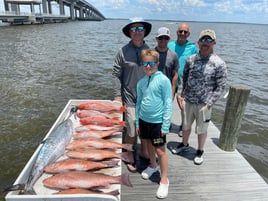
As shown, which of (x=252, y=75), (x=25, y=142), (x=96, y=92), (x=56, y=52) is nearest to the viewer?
(x=25, y=142)

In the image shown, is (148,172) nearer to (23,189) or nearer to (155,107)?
(155,107)

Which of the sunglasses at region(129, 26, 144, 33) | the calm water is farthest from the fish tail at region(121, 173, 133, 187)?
the calm water

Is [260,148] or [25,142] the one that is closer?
[25,142]

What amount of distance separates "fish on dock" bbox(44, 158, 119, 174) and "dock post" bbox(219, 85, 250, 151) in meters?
2.41

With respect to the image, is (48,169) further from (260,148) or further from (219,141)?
(260,148)

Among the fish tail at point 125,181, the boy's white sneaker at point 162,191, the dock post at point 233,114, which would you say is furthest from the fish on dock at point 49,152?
the dock post at point 233,114

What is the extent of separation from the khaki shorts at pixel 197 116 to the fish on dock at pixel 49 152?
182 centimetres

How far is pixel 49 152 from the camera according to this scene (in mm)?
3199

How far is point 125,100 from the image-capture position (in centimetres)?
384

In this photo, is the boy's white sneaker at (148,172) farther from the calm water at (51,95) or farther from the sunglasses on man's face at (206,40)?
the calm water at (51,95)

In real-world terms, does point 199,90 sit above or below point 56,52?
above

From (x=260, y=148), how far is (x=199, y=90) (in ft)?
14.5

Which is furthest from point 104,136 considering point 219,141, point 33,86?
point 33,86

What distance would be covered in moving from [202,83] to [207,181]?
144 cm
